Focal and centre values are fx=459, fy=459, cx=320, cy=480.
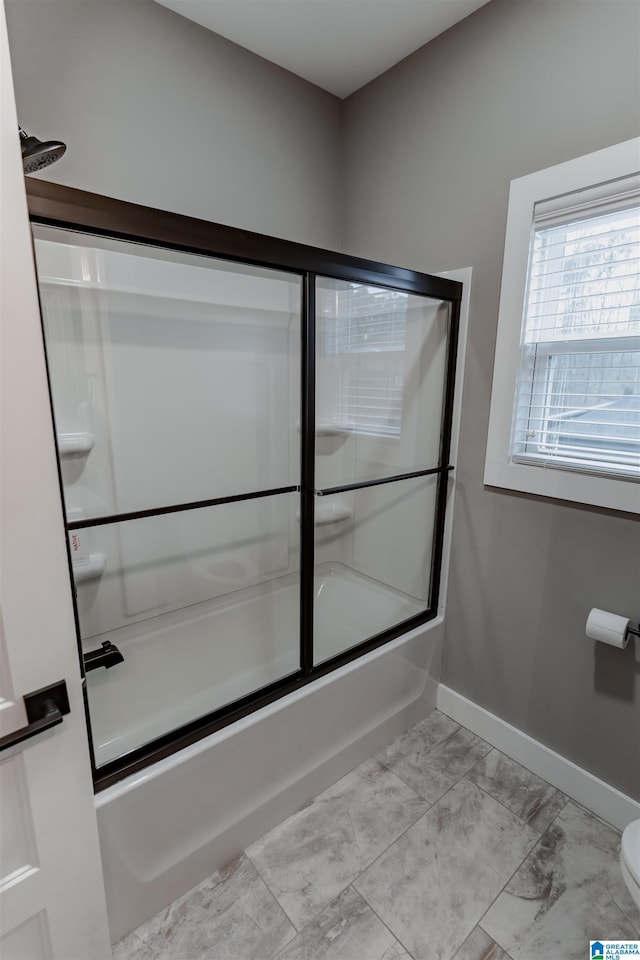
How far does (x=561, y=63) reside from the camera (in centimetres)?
142

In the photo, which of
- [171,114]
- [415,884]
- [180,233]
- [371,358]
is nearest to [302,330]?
[180,233]

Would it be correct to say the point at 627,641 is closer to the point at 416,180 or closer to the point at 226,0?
the point at 416,180

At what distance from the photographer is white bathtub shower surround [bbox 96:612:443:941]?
1.21 m

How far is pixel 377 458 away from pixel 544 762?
54.7 inches

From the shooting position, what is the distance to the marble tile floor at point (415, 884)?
1.23m

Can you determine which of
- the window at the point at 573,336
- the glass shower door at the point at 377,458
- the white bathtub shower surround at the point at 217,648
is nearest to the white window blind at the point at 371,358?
the glass shower door at the point at 377,458

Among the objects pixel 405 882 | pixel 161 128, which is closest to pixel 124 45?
pixel 161 128

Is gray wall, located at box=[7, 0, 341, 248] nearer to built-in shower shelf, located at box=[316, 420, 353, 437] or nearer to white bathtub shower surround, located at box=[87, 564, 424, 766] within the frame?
built-in shower shelf, located at box=[316, 420, 353, 437]

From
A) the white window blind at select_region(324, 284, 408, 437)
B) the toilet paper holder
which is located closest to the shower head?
the white window blind at select_region(324, 284, 408, 437)

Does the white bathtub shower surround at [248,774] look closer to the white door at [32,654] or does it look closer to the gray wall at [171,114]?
the white door at [32,654]

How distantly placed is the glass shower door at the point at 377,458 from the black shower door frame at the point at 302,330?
0.03m

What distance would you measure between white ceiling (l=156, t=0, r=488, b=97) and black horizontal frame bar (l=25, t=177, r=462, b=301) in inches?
35.1

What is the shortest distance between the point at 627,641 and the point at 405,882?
1.01 m

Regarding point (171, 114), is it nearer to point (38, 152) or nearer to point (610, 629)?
point (38, 152)
